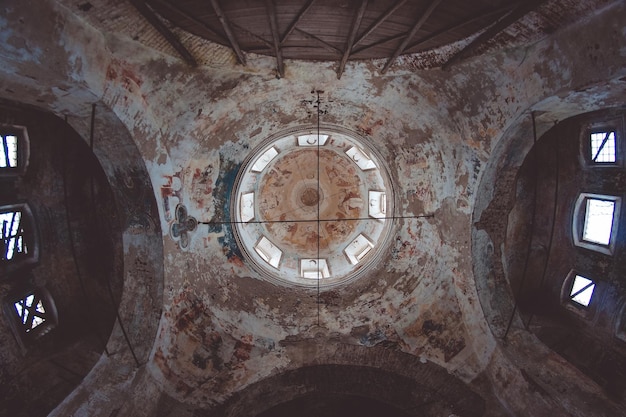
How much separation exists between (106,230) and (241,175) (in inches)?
142

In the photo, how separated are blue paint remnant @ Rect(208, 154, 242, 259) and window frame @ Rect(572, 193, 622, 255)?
27.7 ft

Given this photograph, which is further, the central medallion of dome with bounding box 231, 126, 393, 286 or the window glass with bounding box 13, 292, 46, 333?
the central medallion of dome with bounding box 231, 126, 393, 286

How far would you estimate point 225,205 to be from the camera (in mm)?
10117

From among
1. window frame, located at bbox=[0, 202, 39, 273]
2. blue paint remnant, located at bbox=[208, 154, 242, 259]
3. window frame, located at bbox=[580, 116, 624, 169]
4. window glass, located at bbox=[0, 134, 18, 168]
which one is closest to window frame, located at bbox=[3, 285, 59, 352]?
window frame, located at bbox=[0, 202, 39, 273]

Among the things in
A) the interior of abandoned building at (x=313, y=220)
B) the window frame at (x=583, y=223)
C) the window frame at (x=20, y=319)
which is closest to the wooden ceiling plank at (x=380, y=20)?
the interior of abandoned building at (x=313, y=220)

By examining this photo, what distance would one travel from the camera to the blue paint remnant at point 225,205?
978cm

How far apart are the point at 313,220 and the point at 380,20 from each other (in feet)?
15.4

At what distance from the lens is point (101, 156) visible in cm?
794

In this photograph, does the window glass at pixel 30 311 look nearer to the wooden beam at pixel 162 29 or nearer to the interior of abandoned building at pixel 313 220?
the interior of abandoned building at pixel 313 220

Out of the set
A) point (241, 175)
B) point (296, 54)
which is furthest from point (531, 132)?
point (241, 175)

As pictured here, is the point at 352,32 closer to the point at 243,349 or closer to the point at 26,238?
the point at 243,349

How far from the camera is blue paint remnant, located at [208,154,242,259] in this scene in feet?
32.1

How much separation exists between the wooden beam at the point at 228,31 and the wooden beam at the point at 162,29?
813 mm

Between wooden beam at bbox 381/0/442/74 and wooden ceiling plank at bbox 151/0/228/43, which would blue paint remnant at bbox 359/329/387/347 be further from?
wooden ceiling plank at bbox 151/0/228/43
